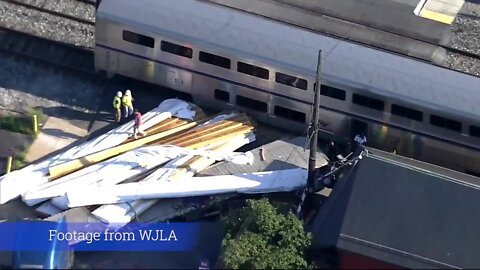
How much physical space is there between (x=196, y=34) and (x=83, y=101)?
401cm

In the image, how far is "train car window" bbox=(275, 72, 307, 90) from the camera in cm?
3225

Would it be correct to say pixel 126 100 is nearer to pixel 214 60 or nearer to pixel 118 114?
pixel 118 114

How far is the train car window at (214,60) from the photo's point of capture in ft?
107

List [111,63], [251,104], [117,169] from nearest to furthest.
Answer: [117,169], [251,104], [111,63]

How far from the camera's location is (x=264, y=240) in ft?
91.8

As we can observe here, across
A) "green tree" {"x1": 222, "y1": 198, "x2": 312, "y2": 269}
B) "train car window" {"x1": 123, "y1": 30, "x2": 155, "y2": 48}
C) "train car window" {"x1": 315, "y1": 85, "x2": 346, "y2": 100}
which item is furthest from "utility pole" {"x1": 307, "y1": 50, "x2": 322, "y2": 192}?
"train car window" {"x1": 123, "y1": 30, "x2": 155, "y2": 48}

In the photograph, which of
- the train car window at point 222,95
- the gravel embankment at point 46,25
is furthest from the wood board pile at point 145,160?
the gravel embankment at point 46,25

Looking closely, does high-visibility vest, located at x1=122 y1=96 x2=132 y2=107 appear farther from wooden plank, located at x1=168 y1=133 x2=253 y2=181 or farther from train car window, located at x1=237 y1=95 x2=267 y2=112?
train car window, located at x1=237 y1=95 x2=267 y2=112

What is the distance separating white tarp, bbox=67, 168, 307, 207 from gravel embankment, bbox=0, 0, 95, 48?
724cm

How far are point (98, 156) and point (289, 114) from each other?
568 cm

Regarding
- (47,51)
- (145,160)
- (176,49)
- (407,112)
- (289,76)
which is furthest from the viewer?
(47,51)

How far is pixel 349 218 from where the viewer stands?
2783 cm

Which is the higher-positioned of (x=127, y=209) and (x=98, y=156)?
(x=98, y=156)

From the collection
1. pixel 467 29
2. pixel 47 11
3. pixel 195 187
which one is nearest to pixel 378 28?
pixel 467 29
